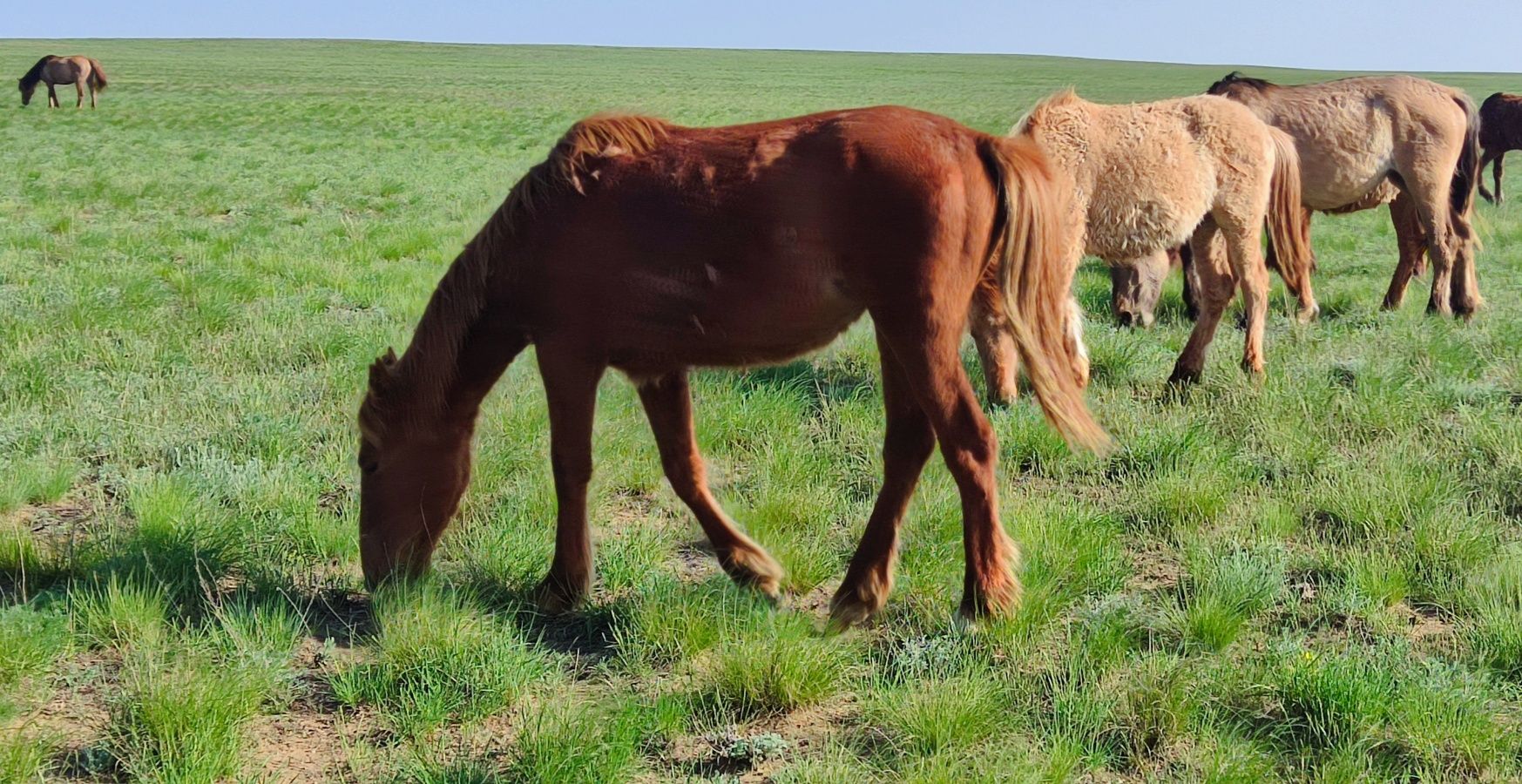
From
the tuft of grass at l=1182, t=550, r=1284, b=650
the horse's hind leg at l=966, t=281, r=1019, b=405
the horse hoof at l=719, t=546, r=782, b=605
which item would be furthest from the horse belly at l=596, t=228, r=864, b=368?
the horse's hind leg at l=966, t=281, r=1019, b=405

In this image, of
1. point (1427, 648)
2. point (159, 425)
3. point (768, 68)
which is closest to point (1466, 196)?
point (1427, 648)

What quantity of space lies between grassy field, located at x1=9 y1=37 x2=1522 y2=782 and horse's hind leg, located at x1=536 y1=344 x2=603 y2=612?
5.2 inches

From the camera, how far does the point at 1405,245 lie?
10047 millimetres

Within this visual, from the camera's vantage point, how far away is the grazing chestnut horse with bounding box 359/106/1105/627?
345 cm

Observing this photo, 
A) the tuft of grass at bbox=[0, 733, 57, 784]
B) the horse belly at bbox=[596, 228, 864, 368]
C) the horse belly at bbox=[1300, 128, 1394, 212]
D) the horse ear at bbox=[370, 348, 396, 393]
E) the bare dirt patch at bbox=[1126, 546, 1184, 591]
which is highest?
the horse belly at bbox=[1300, 128, 1394, 212]

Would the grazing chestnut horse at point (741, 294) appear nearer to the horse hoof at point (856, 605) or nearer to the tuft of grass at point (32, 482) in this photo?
the horse hoof at point (856, 605)

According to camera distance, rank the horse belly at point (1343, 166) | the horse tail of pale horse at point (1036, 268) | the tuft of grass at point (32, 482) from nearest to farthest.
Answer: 1. the horse tail of pale horse at point (1036, 268)
2. the tuft of grass at point (32, 482)
3. the horse belly at point (1343, 166)

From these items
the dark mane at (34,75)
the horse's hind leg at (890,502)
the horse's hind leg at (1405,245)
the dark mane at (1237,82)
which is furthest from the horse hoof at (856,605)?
the dark mane at (34,75)

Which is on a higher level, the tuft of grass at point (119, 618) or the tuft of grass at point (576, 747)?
the tuft of grass at point (119, 618)

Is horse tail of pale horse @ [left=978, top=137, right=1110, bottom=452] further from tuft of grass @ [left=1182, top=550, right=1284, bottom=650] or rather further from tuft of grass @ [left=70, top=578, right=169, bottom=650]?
tuft of grass @ [left=70, top=578, right=169, bottom=650]

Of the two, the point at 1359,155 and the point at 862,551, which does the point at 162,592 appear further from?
the point at 1359,155

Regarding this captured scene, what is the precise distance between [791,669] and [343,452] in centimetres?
300

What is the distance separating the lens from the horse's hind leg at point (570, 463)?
3.72 m

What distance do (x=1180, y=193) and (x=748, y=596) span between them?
4.26 metres
